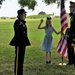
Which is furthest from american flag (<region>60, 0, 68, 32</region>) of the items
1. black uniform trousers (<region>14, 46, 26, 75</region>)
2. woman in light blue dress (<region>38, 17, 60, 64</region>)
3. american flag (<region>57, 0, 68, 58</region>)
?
black uniform trousers (<region>14, 46, 26, 75</region>)

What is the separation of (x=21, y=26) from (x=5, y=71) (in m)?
2.73

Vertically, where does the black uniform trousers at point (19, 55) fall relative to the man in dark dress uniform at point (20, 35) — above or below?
below

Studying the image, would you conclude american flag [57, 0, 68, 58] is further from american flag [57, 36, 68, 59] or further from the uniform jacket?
the uniform jacket

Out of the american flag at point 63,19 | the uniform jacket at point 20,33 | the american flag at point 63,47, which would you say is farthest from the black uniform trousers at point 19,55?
the american flag at point 63,19

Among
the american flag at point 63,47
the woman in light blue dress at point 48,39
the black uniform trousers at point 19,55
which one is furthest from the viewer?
the woman in light blue dress at point 48,39

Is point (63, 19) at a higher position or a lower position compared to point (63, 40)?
higher

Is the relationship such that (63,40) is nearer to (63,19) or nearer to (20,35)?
(63,19)

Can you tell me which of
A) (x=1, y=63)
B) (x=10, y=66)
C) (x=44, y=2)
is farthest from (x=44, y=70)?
(x=44, y=2)

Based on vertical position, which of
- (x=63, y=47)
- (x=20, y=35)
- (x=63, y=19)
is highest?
(x=63, y=19)

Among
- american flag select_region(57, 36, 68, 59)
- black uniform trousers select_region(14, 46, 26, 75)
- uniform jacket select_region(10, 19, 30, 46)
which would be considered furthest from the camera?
american flag select_region(57, 36, 68, 59)

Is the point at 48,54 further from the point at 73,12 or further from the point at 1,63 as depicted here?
the point at 73,12

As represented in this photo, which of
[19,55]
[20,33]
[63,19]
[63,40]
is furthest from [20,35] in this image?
[63,19]

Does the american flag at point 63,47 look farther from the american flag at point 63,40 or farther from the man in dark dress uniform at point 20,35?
the man in dark dress uniform at point 20,35

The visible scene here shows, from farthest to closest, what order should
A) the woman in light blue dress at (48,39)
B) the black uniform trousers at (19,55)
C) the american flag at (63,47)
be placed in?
the woman in light blue dress at (48,39), the american flag at (63,47), the black uniform trousers at (19,55)
